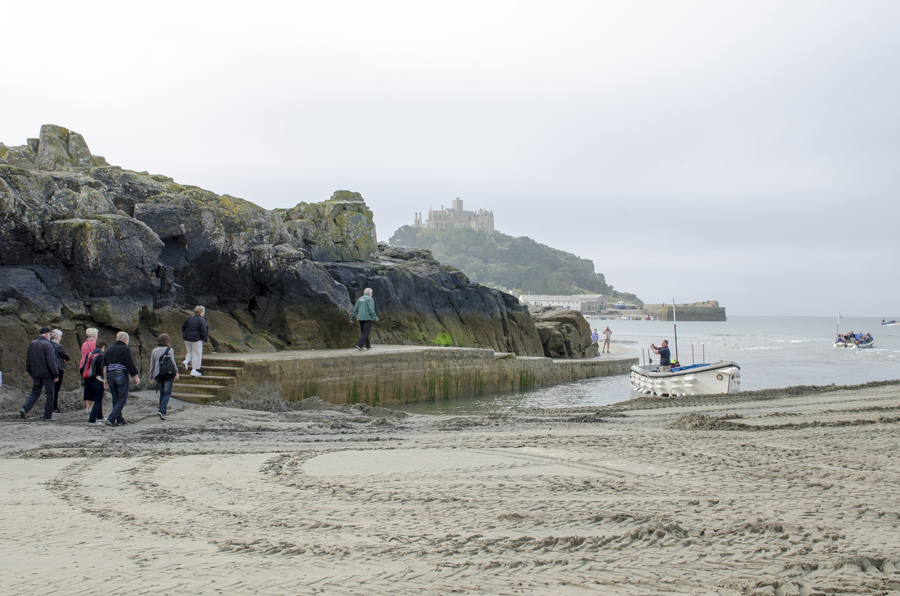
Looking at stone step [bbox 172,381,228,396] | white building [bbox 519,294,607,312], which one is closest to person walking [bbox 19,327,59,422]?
stone step [bbox 172,381,228,396]

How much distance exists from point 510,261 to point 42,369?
153 meters

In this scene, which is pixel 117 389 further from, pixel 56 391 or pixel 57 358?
pixel 56 391

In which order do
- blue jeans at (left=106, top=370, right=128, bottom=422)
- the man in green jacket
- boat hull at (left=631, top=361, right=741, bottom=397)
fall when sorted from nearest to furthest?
blue jeans at (left=106, top=370, right=128, bottom=422)
the man in green jacket
boat hull at (left=631, top=361, right=741, bottom=397)

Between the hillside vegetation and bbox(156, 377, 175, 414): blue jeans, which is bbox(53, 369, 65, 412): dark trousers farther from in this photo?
the hillside vegetation

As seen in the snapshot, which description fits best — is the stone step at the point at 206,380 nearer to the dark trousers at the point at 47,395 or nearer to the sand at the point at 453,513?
the dark trousers at the point at 47,395

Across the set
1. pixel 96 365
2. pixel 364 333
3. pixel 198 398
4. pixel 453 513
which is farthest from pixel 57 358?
pixel 453 513

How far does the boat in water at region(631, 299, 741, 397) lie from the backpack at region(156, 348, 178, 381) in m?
13.5

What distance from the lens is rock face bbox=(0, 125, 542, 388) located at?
37.7 ft

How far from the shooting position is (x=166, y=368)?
10250 mm

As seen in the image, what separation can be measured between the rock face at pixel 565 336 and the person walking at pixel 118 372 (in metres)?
22.0

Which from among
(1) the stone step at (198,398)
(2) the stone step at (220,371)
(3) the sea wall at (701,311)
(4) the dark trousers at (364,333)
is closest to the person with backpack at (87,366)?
(1) the stone step at (198,398)

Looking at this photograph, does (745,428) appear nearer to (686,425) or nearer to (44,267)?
(686,425)

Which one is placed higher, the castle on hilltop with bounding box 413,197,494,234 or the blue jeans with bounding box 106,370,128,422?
the castle on hilltop with bounding box 413,197,494,234

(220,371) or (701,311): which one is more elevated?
(701,311)
